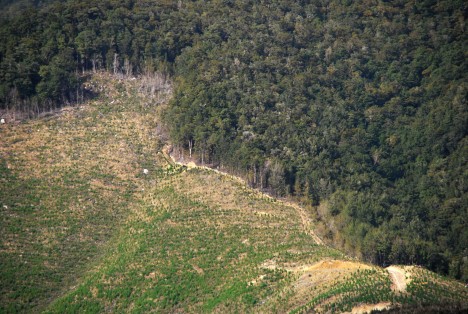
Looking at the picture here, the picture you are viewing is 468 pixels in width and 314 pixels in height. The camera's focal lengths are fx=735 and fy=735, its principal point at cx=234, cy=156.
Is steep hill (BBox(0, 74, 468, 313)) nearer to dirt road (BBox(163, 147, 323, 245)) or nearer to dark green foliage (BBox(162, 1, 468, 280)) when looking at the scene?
dirt road (BBox(163, 147, 323, 245))

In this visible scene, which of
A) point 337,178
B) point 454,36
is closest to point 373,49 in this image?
point 454,36

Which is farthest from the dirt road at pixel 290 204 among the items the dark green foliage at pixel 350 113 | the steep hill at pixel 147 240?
the dark green foliage at pixel 350 113

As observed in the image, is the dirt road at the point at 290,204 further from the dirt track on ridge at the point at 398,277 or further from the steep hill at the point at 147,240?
the dirt track on ridge at the point at 398,277

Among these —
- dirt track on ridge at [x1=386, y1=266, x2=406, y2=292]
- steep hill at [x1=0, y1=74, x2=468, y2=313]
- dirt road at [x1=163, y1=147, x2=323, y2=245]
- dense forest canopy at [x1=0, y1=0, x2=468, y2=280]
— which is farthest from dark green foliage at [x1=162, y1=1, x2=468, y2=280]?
dirt track on ridge at [x1=386, y1=266, x2=406, y2=292]

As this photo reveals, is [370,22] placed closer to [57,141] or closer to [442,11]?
[442,11]

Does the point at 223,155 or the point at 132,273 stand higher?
the point at 223,155

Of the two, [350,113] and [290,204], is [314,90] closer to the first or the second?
[350,113]
